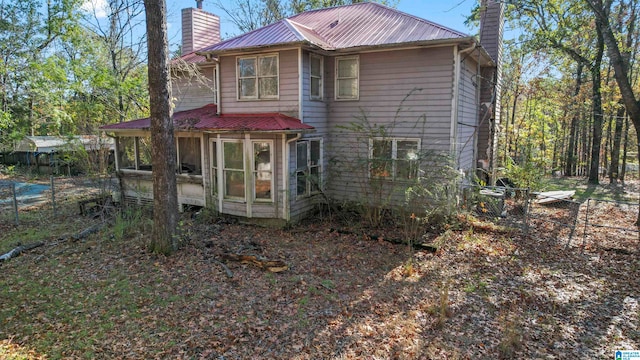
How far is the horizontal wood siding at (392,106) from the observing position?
10367 millimetres

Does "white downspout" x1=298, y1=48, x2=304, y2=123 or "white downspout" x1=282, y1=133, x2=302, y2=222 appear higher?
"white downspout" x1=298, y1=48, x2=304, y2=123

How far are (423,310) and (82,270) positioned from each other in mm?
6653

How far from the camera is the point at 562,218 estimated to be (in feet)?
38.1

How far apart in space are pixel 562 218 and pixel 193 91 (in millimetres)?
13833

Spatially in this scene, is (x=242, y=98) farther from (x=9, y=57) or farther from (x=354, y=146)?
(x=9, y=57)

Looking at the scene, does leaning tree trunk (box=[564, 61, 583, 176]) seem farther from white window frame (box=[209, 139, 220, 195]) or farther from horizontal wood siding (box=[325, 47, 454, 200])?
white window frame (box=[209, 139, 220, 195])

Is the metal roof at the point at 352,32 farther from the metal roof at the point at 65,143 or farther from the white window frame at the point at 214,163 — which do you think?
the metal roof at the point at 65,143

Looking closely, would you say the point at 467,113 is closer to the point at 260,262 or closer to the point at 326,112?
the point at 326,112

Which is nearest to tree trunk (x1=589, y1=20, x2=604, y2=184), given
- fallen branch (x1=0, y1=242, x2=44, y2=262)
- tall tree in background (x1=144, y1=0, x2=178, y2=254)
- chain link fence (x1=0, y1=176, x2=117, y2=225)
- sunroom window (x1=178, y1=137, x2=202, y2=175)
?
sunroom window (x1=178, y1=137, x2=202, y2=175)

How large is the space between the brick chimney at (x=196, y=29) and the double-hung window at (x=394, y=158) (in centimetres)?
997

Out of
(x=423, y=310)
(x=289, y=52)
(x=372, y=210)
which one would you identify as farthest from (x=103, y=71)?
(x=423, y=310)

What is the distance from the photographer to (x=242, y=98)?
11570 mm

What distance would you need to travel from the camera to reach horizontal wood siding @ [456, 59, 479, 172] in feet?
36.1

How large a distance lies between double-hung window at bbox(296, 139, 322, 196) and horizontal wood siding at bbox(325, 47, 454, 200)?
0.39m
